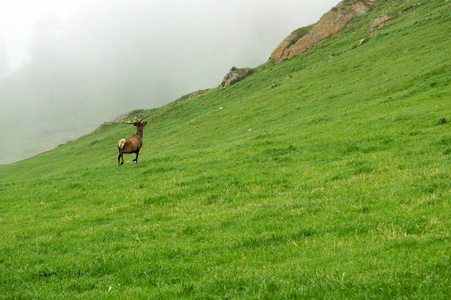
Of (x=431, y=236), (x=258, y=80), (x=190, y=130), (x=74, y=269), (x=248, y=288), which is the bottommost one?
(x=431, y=236)

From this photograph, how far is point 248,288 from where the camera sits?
256 inches

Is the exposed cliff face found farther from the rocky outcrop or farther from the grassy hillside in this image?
the grassy hillside

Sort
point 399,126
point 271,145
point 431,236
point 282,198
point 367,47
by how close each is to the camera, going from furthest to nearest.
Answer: point 367,47
point 271,145
point 399,126
point 282,198
point 431,236

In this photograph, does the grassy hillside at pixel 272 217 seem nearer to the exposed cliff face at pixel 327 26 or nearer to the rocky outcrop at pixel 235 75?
the exposed cliff face at pixel 327 26

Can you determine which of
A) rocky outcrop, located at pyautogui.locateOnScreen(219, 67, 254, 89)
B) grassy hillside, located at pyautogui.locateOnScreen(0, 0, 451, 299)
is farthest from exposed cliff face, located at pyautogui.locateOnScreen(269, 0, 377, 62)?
grassy hillside, located at pyautogui.locateOnScreen(0, 0, 451, 299)

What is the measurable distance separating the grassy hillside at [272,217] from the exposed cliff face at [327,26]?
43.1 metres

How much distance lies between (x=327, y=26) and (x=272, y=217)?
70300 millimetres

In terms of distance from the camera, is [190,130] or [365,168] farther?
[190,130]

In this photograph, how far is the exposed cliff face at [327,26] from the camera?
7150cm

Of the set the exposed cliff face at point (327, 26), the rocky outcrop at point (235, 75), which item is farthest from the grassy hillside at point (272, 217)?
the rocky outcrop at point (235, 75)

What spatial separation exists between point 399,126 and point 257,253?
1526 cm

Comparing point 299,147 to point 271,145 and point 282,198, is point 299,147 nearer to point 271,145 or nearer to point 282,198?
point 271,145

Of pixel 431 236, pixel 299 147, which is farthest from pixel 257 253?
pixel 299 147

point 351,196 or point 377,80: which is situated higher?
point 377,80
